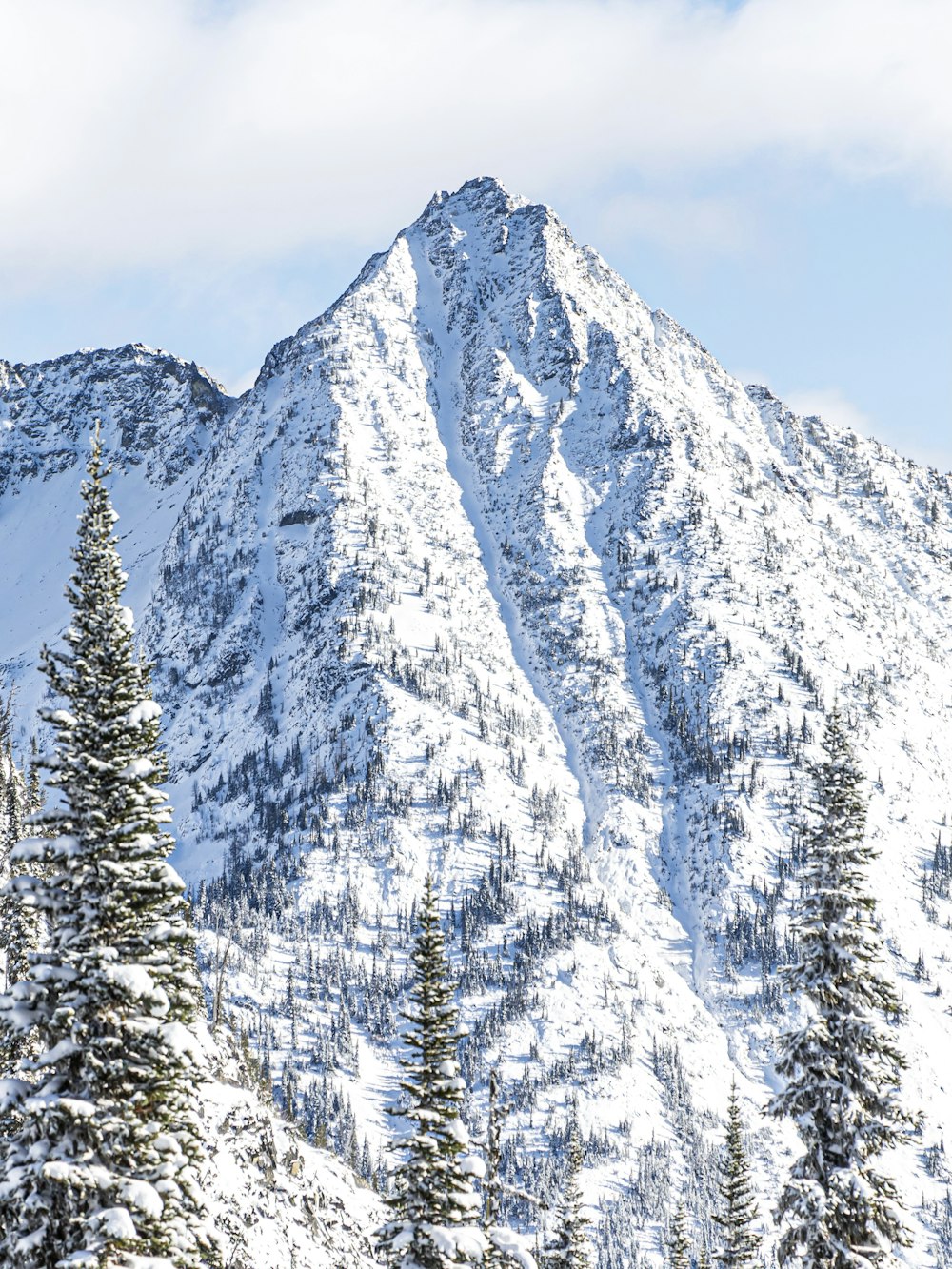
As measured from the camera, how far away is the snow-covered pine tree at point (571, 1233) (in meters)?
53.6

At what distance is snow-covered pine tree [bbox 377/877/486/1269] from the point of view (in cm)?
2931

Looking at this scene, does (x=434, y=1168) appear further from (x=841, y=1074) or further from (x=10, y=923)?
(x=10, y=923)

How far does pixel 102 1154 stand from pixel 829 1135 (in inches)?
632

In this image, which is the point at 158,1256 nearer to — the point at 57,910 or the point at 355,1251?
the point at 57,910

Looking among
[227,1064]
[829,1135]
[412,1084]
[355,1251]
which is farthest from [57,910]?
[227,1064]

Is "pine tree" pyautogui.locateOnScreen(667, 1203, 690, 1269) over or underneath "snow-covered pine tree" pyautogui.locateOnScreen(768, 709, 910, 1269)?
underneath

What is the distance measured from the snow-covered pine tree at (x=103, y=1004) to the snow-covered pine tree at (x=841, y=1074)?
13297 millimetres

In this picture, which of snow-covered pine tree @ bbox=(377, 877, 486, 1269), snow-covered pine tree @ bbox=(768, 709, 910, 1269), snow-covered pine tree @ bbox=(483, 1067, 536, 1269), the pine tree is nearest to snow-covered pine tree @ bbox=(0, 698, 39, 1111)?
snow-covered pine tree @ bbox=(377, 877, 486, 1269)

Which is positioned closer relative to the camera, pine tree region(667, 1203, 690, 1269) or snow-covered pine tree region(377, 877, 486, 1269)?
snow-covered pine tree region(377, 877, 486, 1269)

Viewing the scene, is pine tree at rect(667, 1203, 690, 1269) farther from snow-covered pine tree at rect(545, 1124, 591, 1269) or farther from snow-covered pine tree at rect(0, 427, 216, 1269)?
snow-covered pine tree at rect(0, 427, 216, 1269)

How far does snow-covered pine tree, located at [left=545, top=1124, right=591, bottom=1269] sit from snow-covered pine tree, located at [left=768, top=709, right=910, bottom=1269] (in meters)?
27.9

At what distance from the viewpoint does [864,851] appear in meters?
28.8

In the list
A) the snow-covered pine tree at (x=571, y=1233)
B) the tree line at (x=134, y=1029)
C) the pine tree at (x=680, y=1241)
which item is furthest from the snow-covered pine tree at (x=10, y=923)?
the pine tree at (x=680, y=1241)

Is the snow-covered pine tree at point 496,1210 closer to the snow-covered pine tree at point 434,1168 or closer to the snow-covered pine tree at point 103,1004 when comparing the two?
the snow-covered pine tree at point 434,1168
